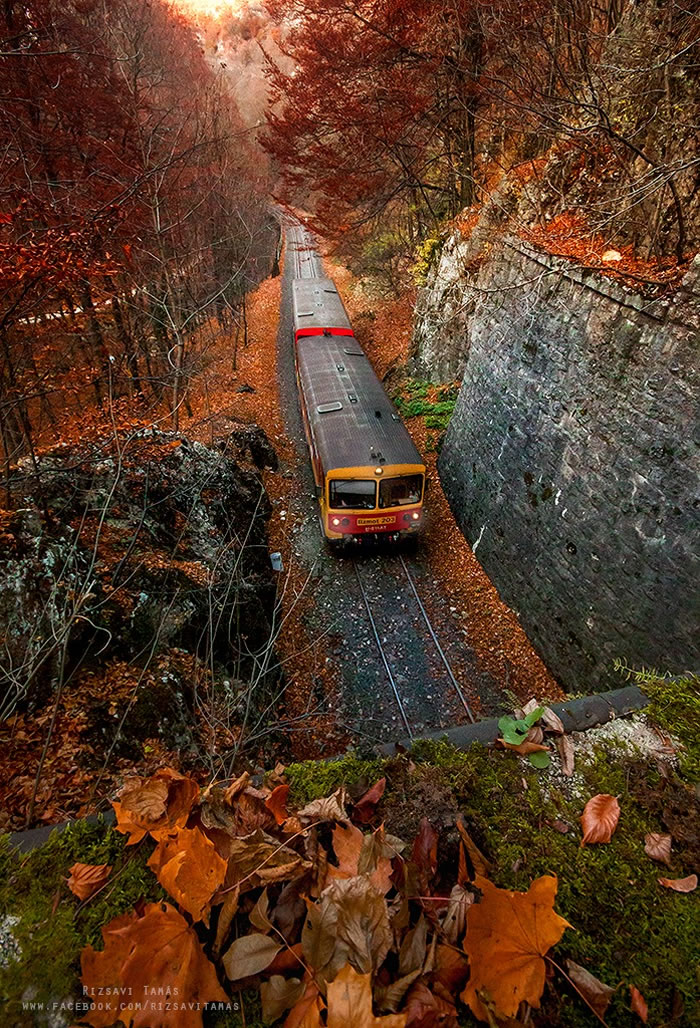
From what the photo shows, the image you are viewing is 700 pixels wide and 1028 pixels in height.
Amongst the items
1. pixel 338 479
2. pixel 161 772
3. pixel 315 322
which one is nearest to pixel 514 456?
pixel 338 479

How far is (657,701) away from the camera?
2463 mm

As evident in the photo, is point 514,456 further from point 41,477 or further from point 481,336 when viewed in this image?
point 41,477

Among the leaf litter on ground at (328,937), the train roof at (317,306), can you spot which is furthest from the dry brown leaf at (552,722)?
the train roof at (317,306)

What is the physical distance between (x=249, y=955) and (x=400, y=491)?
792 centimetres

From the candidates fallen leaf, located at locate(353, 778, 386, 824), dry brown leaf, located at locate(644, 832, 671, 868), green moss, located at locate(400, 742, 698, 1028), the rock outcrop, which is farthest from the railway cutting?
dry brown leaf, located at locate(644, 832, 671, 868)

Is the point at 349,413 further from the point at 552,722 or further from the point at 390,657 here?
the point at 552,722

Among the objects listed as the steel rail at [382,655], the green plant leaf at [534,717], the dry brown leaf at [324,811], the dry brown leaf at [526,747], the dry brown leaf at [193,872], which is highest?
the dry brown leaf at [193,872]

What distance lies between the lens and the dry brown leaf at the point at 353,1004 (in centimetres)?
110

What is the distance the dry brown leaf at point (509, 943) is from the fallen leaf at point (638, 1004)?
14.6 inches

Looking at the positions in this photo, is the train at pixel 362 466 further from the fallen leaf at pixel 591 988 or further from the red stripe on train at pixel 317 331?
the fallen leaf at pixel 591 988

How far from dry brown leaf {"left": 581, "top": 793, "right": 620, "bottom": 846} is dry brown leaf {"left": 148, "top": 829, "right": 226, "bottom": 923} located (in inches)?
53.5

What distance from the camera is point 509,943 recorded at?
1.31 meters

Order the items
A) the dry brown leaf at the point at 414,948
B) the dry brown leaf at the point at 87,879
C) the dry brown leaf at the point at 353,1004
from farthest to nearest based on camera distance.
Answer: the dry brown leaf at the point at 87,879 < the dry brown leaf at the point at 414,948 < the dry brown leaf at the point at 353,1004

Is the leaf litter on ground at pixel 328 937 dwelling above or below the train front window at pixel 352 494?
above
